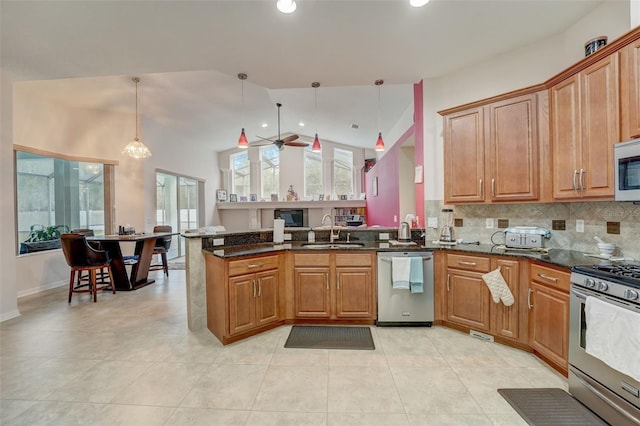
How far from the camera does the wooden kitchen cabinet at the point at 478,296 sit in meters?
2.47

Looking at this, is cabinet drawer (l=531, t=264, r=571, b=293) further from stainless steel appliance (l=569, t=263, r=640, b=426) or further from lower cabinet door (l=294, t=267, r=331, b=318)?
lower cabinet door (l=294, t=267, r=331, b=318)

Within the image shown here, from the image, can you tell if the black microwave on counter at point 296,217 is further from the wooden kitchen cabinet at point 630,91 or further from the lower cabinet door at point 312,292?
the wooden kitchen cabinet at point 630,91

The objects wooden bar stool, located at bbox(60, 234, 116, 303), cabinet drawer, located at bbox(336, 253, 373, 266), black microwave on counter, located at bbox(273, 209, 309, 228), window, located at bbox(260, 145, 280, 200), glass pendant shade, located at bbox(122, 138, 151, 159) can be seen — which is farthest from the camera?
window, located at bbox(260, 145, 280, 200)

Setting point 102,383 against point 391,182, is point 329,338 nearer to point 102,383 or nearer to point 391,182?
point 102,383

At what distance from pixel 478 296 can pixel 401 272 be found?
2.39 feet

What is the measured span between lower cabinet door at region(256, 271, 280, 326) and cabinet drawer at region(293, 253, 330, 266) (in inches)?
10.2

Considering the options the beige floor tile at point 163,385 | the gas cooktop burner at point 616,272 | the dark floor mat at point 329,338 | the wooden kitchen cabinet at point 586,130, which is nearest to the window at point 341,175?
the dark floor mat at point 329,338

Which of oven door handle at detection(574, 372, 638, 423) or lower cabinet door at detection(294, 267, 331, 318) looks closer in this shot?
oven door handle at detection(574, 372, 638, 423)

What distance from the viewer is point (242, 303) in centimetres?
269

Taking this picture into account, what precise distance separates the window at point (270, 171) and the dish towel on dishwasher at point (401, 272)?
6933 millimetres

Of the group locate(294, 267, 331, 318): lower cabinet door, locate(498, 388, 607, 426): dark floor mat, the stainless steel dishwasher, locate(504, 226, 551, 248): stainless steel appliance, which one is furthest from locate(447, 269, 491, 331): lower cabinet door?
locate(294, 267, 331, 318): lower cabinet door

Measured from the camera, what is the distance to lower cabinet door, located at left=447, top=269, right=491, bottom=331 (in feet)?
8.68

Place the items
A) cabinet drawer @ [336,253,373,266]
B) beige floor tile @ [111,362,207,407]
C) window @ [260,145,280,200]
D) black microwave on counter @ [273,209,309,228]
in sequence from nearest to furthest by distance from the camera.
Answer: beige floor tile @ [111,362,207,407] < cabinet drawer @ [336,253,373,266] < black microwave on counter @ [273,209,309,228] < window @ [260,145,280,200]

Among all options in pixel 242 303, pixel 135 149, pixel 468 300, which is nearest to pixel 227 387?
pixel 242 303
